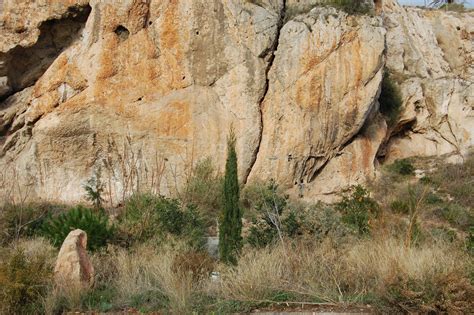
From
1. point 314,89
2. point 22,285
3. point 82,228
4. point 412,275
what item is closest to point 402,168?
point 314,89

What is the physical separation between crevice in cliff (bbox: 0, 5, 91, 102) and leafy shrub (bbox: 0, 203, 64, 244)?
551 cm

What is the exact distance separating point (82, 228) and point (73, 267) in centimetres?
251

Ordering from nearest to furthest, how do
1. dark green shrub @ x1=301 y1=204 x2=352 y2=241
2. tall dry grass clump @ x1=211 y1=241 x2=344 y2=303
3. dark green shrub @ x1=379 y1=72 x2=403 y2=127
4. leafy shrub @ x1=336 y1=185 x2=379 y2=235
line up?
tall dry grass clump @ x1=211 y1=241 x2=344 y2=303 < dark green shrub @ x1=301 y1=204 x2=352 y2=241 < leafy shrub @ x1=336 y1=185 x2=379 y2=235 < dark green shrub @ x1=379 y1=72 x2=403 y2=127

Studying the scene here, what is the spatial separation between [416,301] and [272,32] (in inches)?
459

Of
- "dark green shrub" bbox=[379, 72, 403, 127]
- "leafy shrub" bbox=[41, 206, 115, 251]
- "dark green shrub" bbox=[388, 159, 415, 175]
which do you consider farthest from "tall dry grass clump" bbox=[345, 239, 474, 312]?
"dark green shrub" bbox=[379, 72, 403, 127]

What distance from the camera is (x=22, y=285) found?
6.26m

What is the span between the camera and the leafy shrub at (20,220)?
10877 millimetres

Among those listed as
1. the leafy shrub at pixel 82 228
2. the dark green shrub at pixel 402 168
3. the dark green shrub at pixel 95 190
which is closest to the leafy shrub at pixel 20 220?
the leafy shrub at pixel 82 228

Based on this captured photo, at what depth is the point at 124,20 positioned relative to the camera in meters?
15.7

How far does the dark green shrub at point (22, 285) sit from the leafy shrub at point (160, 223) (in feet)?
10.6

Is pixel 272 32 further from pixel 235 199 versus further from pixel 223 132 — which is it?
pixel 235 199

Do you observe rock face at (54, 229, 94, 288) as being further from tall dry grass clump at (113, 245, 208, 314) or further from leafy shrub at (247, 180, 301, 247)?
leafy shrub at (247, 180, 301, 247)

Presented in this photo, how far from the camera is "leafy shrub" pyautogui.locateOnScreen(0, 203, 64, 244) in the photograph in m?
10.9

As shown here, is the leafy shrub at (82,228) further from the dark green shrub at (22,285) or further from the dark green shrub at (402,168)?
the dark green shrub at (402,168)
